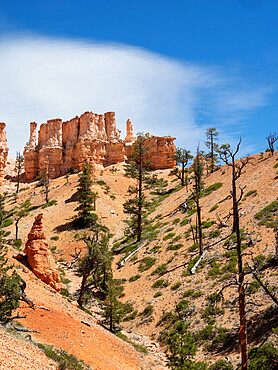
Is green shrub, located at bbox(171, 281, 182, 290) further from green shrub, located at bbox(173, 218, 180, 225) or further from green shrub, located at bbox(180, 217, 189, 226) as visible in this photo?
green shrub, located at bbox(173, 218, 180, 225)

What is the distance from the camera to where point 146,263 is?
33.2 meters

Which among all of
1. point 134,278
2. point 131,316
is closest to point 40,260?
point 131,316

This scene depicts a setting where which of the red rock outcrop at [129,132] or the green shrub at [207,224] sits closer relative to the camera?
the green shrub at [207,224]

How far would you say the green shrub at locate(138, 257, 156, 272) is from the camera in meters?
32.3

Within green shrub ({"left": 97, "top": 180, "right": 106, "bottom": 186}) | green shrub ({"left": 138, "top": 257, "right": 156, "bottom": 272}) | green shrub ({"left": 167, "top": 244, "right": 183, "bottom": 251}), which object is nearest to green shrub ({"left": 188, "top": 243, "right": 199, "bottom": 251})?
green shrub ({"left": 167, "top": 244, "right": 183, "bottom": 251})

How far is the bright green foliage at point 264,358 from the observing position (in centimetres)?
1378

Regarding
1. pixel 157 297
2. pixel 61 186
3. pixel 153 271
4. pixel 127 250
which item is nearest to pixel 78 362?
pixel 157 297

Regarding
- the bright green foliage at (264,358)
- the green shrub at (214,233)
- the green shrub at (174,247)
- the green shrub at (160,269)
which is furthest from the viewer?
the green shrub at (174,247)

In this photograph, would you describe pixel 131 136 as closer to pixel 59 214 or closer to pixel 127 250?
pixel 59 214

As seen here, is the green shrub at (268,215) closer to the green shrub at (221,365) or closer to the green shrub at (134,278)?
the green shrub at (134,278)

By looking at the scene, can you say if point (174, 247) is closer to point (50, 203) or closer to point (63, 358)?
point (63, 358)

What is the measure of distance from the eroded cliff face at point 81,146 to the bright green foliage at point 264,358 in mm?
70465

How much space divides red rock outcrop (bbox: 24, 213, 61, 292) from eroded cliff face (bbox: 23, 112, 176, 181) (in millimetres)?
60401

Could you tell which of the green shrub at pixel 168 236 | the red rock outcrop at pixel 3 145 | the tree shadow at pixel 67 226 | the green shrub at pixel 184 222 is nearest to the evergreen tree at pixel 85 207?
the tree shadow at pixel 67 226
